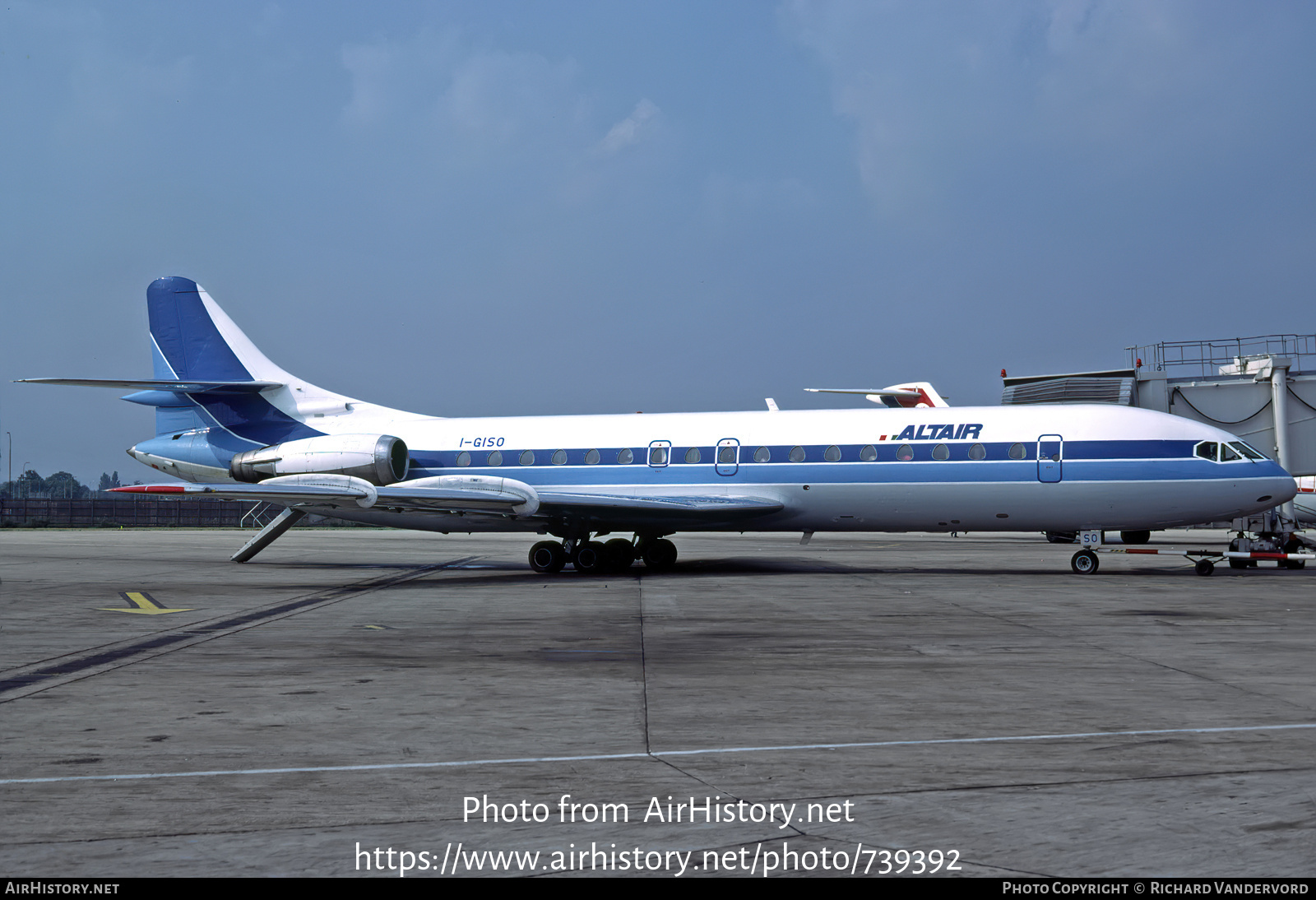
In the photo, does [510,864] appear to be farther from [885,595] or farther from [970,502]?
[970,502]

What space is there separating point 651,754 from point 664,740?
414 millimetres

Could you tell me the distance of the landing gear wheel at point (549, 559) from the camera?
953 inches

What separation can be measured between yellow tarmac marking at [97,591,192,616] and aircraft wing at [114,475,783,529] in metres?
4.16

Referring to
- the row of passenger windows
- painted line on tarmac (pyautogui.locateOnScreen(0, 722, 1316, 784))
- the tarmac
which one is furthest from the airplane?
painted line on tarmac (pyautogui.locateOnScreen(0, 722, 1316, 784))

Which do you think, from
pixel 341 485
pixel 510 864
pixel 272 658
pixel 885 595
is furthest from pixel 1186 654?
pixel 341 485

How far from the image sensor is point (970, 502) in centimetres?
2217

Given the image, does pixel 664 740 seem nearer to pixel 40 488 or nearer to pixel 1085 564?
pixel 1085 564

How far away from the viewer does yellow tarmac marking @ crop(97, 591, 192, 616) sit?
15547 millimetres

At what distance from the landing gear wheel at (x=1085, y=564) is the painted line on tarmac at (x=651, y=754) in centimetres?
1556

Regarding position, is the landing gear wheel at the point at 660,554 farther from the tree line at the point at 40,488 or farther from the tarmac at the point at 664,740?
the tree line at the point at 40,488

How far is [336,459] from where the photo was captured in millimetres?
24453

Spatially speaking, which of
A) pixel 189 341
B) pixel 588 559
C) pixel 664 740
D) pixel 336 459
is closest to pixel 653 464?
pixel 588 559

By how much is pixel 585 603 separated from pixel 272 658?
263 inches

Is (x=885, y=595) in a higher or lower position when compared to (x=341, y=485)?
lower
